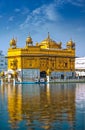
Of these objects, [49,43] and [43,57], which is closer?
[43,57]

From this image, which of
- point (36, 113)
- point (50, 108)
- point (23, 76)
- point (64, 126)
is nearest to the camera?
point (64, 126)

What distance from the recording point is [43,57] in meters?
→ 59.2

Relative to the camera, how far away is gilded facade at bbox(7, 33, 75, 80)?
58000 mm

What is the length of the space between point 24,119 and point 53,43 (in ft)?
161

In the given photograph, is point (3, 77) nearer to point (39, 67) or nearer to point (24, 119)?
point (39, 67)

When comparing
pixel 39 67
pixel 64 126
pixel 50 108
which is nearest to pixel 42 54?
pixel 39 67

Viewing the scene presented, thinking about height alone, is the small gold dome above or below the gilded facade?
above

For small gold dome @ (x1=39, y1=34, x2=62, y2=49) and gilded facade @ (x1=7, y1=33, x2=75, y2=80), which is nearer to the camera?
gilded facade @ (x1=7, y1=33, x2=75, y2=80)

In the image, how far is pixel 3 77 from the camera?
59.5 metres

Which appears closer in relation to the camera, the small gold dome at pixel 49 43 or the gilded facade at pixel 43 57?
the gilded facade at pixel 43 57

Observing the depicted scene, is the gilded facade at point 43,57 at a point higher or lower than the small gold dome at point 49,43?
lower

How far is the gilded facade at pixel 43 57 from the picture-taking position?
58.0 m

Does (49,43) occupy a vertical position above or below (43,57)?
above

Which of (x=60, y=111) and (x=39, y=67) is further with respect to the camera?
(x=39, y=67)
